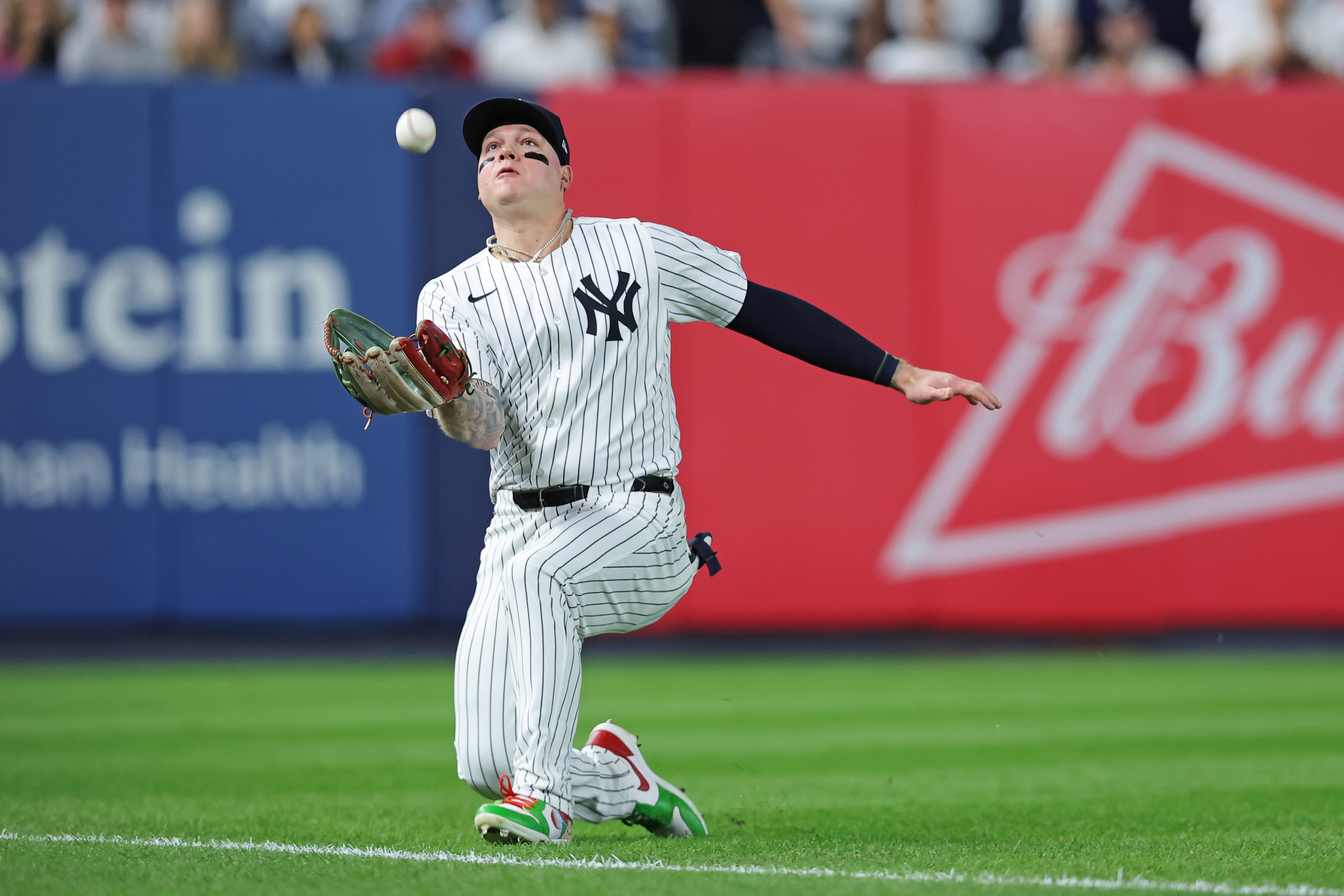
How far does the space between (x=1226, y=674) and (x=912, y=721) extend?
8.46 feet

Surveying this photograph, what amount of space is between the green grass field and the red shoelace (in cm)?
11

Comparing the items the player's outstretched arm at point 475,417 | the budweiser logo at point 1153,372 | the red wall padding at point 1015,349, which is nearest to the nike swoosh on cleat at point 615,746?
the player's outstretched arm at point 475,417

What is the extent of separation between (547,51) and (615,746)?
7.37 m

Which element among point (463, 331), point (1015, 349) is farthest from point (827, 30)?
point (463, 331)

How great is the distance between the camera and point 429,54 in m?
10.4

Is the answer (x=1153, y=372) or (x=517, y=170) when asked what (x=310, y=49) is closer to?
(x=1153, y=372)

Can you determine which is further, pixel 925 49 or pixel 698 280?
pixel 925 49

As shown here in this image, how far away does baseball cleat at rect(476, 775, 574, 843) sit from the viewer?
149 inches

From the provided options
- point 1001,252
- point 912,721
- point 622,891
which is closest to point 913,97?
point 1001,252

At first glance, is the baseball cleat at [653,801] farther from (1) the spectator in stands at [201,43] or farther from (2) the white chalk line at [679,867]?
(1) the spectator in stands at [201,43]

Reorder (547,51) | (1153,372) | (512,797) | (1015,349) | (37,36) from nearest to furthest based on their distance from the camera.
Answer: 1. (512,797)
2. (1153,372)
3. (1015,349)
4. (37,36)
5. (547,51)

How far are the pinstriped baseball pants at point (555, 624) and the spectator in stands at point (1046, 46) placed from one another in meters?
6.78

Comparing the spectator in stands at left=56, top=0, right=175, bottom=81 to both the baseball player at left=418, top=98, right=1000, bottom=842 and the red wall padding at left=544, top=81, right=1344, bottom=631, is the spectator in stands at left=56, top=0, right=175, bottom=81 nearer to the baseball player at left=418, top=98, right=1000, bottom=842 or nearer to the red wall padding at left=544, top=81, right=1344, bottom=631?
the red wall padding at left=544, top=81, right=1344, bottom=631

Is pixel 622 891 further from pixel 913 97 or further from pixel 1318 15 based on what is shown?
pixel 1318 15
